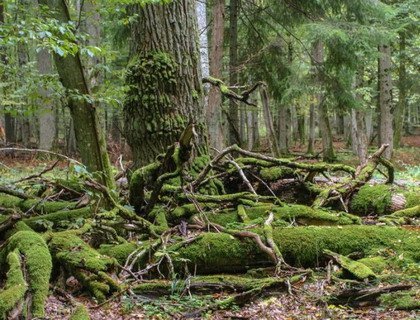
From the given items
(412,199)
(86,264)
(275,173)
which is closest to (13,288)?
(86,264)

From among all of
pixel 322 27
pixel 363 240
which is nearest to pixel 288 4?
pixel 322 27

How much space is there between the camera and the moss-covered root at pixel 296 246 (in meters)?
4.27

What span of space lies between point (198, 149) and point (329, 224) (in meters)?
2.19

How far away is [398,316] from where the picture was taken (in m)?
3.12

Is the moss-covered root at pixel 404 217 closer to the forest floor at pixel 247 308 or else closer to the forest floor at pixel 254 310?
the forest floor at pixel 247 308

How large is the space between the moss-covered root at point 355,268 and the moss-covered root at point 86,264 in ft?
6.60

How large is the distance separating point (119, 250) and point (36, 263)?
105 centimetres

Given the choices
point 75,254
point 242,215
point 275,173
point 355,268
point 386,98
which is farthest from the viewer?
point 386,98

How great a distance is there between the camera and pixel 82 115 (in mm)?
5176

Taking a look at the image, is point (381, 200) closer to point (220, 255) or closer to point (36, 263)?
point (220, 255)

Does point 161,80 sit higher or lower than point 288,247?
higher

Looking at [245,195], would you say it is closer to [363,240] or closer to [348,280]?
[363,240]

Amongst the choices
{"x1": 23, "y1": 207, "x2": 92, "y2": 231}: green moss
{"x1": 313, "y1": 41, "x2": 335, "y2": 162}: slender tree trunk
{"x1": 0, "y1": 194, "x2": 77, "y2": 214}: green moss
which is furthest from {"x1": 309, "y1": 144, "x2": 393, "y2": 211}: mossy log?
{"x1": 313, "y1": 41, "x2": 335, "y2": 162}: slender tree trunk

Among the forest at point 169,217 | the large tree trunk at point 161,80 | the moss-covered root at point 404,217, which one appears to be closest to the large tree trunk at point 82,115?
the forest at point 169,217
